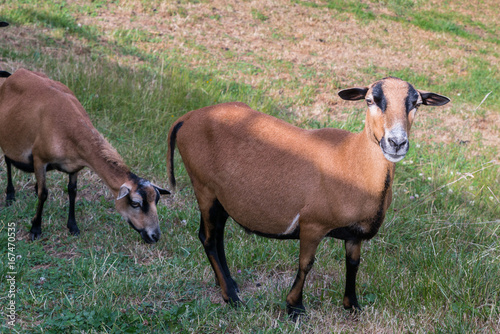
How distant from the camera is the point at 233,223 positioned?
5.54m

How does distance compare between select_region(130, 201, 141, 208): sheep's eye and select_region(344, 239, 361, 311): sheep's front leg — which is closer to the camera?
select_region(344, 239, 361, 311): sheep's front leg

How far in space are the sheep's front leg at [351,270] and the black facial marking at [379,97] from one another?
1.10 meters

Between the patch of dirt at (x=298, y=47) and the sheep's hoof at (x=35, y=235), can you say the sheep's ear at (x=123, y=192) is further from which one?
the patch of dirt at (x=298, y=47)

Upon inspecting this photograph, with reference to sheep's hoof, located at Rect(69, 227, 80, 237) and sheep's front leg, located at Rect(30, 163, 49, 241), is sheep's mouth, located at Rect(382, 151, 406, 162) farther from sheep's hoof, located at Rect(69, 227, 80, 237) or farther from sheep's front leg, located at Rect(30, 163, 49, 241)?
sheep's front leg, located at Rect(30, 163, 49, 241)

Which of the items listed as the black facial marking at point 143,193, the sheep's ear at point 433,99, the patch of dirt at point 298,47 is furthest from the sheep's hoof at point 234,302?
the patch of dirt at point 298,47

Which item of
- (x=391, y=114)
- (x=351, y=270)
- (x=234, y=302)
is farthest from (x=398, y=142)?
(x=234, y=302)

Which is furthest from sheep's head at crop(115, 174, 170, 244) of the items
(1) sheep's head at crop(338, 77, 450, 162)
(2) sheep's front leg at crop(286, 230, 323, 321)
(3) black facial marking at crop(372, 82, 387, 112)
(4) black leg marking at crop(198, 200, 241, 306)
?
(3) black facial marking at crop(372, 82, 387, 112)

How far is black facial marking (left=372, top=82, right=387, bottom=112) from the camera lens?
3420mm

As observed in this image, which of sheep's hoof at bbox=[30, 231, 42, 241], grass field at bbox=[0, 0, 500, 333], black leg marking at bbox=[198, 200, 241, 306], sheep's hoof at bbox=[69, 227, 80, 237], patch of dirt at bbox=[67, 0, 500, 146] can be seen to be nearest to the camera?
grass field at bbox=[0, 0, 500, 333]

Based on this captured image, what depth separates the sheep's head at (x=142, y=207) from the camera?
4859 mm

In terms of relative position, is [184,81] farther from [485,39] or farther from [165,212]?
[485,39]

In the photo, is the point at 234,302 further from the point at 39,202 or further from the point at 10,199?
the point at 10,199

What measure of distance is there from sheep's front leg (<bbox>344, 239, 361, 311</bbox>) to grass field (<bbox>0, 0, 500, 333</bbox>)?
115 mm

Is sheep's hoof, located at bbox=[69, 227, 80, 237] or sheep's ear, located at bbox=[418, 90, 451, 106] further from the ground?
sheep's ear, located at bbox=[418, 90, 451, 106]
